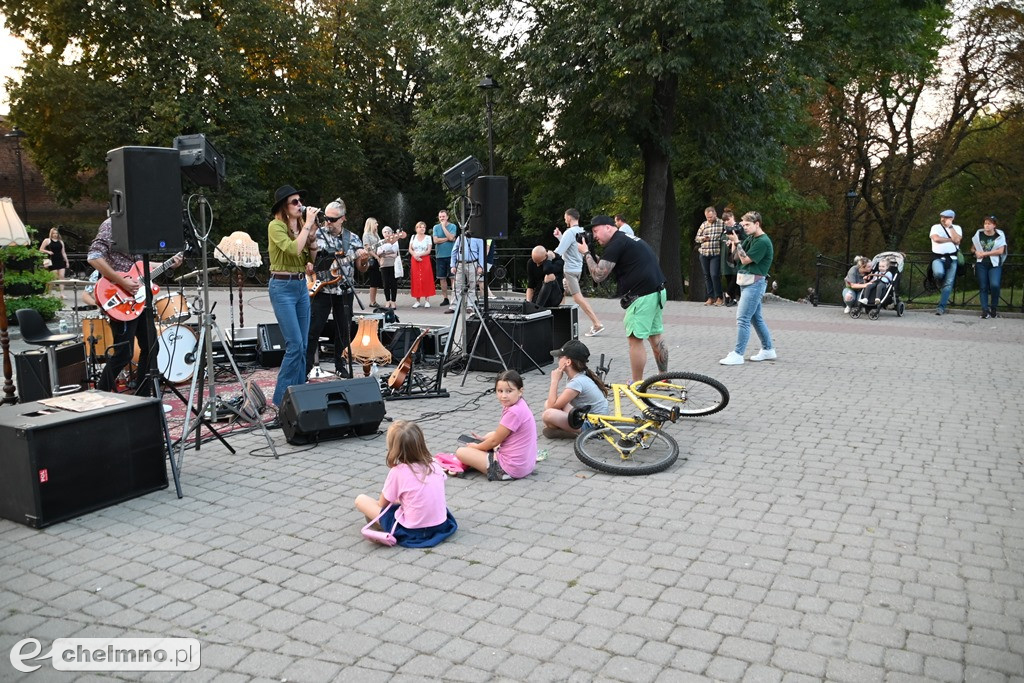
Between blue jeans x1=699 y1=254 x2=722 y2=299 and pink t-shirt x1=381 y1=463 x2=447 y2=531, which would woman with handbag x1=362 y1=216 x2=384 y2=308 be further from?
pink t-shirt x1=381 y1=463 x2=447 y2=531

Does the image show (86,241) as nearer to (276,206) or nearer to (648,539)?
(276,206)

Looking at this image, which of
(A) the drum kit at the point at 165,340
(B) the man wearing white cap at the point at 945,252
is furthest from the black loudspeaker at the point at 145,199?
(B) the man wearing white cap at the point at 945,252

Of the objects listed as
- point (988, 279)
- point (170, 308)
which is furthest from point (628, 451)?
point (988, 279)

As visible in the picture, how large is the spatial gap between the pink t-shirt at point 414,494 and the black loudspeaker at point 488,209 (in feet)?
17.3

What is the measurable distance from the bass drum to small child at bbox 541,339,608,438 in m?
4.09

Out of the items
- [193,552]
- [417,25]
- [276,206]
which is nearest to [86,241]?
[417,25]

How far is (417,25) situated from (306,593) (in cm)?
2098

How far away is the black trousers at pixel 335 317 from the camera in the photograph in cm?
918

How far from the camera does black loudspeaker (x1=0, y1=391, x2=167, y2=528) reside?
517 cm

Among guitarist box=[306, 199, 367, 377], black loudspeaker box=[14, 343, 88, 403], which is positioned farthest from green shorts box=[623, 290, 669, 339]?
black loudspeaker box=[14, 343, 88, 403]

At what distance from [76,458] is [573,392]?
3.68 metres

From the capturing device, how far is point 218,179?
7.23 m

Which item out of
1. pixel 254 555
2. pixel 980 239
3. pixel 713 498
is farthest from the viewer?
pixel 980 239

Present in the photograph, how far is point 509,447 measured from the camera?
616 centimetres
